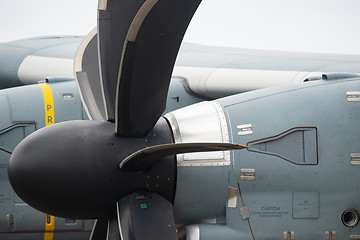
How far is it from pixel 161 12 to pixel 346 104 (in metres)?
2.44

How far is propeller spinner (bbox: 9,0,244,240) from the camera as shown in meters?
5.32

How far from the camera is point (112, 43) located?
235 inches

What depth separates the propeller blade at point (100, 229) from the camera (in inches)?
243

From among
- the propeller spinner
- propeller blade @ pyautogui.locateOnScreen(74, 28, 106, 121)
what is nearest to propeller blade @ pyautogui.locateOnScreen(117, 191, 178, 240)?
the propeller spinner

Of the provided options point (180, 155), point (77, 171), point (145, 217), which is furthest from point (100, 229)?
point (180, 155)

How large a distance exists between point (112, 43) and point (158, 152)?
1.31 meters

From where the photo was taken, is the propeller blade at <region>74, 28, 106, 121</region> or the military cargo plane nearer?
the military cargo plane

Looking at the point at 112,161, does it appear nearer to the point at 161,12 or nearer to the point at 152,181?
the point at 152,181

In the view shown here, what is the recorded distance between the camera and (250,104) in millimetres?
6336

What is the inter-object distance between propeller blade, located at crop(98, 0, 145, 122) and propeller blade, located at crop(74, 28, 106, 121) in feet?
1.71

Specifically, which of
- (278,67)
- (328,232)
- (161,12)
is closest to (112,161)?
(161,12)

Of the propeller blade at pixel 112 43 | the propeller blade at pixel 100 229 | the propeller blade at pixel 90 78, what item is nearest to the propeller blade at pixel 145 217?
the propeller blade at pixel 100 229

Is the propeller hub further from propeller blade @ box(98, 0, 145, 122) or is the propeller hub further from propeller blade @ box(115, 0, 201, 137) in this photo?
propeller blade @ box(98, 0, 145, 122)

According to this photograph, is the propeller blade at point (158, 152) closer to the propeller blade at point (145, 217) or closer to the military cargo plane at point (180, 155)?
the military cargo plane at point (180, 155)
